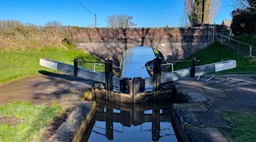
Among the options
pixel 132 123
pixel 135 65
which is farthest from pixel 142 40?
pixel 132 123

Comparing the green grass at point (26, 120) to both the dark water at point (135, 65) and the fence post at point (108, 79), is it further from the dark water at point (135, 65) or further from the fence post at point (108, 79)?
the dark water at point (135, 65)

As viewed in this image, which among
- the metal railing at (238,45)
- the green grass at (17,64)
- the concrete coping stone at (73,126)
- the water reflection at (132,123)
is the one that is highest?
the metal railing at (238,45)

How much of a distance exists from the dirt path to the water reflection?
0.97 m

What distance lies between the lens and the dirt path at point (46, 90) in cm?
692

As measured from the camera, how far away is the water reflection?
20.7ft

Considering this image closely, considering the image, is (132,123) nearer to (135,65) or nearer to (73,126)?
(73,126)

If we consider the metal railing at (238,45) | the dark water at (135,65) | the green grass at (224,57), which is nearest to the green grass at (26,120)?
the dark water at (135,65)

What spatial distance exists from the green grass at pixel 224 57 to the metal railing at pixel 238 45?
1.27 ft

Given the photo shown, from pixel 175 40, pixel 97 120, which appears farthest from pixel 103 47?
pixel 97 120

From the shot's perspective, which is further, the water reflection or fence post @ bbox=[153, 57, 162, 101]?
fence post @ bbox=[153, 57, 162, 101]

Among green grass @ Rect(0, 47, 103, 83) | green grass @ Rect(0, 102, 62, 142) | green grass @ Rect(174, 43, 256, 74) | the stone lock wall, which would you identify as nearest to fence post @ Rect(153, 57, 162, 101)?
green grass @ Rect(0, 102, 62, 142)

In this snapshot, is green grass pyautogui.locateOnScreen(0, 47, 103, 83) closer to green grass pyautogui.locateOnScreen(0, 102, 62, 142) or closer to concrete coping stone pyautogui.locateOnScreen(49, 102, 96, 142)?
green grass pyautogui.locateOnScreen(0, 102, 62, 142)

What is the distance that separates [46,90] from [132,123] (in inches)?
123

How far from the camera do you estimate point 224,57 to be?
49.4ft
